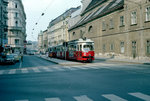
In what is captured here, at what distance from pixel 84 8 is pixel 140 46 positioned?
40.5 m

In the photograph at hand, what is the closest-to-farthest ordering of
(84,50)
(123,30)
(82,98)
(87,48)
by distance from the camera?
1. (82,98)
2. (84,50)
3. (87,48)
4. (123,30)

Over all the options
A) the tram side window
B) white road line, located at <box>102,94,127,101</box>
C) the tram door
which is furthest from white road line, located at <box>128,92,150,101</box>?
the tram door

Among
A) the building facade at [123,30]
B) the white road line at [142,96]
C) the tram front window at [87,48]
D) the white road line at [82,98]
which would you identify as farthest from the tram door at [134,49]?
the white road line at [82,98]

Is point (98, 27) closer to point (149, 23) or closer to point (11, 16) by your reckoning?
point (149, 23)

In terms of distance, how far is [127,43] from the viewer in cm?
3384

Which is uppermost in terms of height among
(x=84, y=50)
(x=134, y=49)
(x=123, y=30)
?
(x=123, y=30)

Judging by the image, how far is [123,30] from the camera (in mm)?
35406

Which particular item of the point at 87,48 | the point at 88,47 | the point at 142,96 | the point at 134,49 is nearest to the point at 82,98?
the point at 142,96

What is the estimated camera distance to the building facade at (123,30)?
96.1ft

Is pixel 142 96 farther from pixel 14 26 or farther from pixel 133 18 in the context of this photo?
pixel 14 26

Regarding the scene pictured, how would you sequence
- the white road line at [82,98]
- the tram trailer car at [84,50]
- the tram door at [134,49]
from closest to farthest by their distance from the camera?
the white road line at [82,98] < the tram trailer car at [84,50] < the tram door at [134,49]

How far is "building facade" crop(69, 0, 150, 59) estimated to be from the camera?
29.3 metres

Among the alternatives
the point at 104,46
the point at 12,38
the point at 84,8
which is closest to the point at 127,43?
the point at 104,46

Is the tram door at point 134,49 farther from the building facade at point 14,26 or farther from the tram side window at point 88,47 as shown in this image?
the building facade at point 14,26
